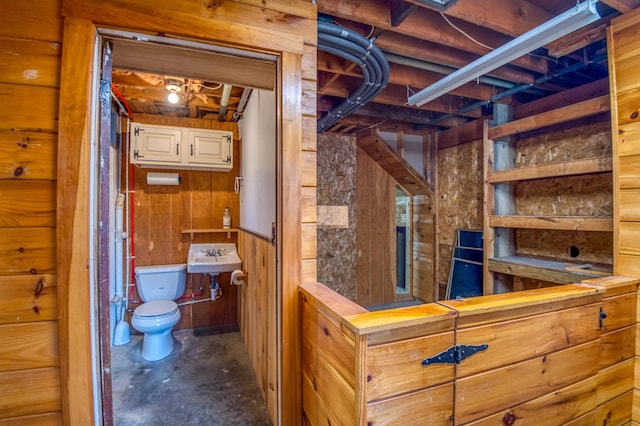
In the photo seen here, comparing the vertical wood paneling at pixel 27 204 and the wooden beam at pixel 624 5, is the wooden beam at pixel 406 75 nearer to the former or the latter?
the wooden beam at pixel 624 5

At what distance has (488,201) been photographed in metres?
2.84

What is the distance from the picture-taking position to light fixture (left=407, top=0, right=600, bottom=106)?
1248 mm

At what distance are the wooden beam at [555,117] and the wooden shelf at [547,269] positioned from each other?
3.59 ft

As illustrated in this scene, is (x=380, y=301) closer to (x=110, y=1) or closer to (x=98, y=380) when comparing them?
(x=98, y=380)

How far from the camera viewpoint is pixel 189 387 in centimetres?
215

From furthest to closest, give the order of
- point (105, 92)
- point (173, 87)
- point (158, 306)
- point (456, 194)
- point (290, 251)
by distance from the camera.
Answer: point (456, 194), point (158, 306), point (173, 87), point (290, 251), point (105, 92)

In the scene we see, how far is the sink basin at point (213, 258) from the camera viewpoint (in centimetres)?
272

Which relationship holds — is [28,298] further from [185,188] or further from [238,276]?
[185,188]

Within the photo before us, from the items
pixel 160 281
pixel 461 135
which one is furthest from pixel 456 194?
pixel 160 281

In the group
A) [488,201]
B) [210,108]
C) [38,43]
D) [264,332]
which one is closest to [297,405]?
[264,332]

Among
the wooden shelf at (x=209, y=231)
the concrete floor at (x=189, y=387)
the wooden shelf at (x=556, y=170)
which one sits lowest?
the concrete floor at (x=189, y=387)

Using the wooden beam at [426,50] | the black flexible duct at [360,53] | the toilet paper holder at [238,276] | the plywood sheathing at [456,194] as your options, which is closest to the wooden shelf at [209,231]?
the toilet paper holder at [238,276]

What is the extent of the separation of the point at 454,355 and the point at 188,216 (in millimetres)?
2956

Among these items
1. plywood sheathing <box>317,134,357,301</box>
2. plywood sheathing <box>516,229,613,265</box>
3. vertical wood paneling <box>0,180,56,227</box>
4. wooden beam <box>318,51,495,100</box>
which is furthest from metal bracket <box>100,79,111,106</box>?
plywood sheathing <box>516,229,613,265</box>
